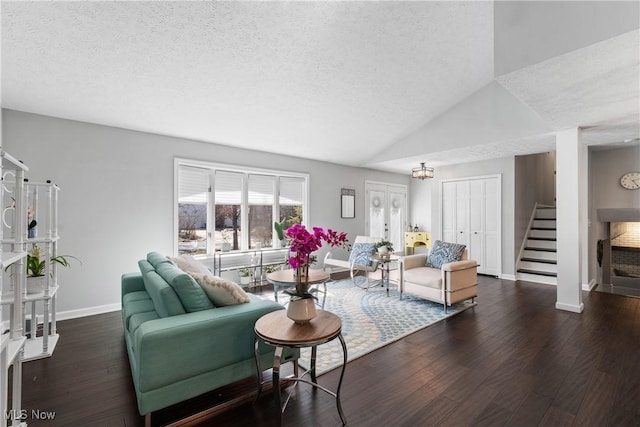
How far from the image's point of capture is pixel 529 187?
6.90 m

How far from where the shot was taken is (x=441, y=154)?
5.65 metres

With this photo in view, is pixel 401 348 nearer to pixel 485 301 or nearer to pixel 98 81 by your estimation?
pixel 485 301

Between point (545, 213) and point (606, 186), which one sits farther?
point (545, 213)

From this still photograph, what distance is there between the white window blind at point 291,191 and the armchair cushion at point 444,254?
2.77 metres

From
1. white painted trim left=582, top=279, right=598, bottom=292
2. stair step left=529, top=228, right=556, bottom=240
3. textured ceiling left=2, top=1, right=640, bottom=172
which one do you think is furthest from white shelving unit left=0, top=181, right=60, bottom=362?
stair step left=529, top=228, right=556, bottom=240

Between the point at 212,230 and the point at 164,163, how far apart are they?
1269 millimetres

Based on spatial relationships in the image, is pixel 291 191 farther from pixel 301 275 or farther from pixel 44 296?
pixel 301 275

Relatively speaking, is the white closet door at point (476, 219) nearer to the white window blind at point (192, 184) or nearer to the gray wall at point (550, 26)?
the gray wall at point (550, 26)

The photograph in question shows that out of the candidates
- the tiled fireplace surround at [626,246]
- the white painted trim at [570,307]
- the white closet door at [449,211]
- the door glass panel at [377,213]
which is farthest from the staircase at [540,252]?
the door glass panel at [377,213]

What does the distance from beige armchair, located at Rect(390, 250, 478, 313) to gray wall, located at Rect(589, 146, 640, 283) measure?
2.81 m

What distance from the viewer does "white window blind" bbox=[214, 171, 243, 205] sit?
16.7 feet

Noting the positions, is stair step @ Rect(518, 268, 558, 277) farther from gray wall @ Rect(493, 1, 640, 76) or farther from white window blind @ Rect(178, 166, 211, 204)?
white window blind @ Rect(178, 166, 211, 204)

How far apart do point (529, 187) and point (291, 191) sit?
5431mm

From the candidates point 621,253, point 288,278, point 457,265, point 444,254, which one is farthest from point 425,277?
point 621,253
